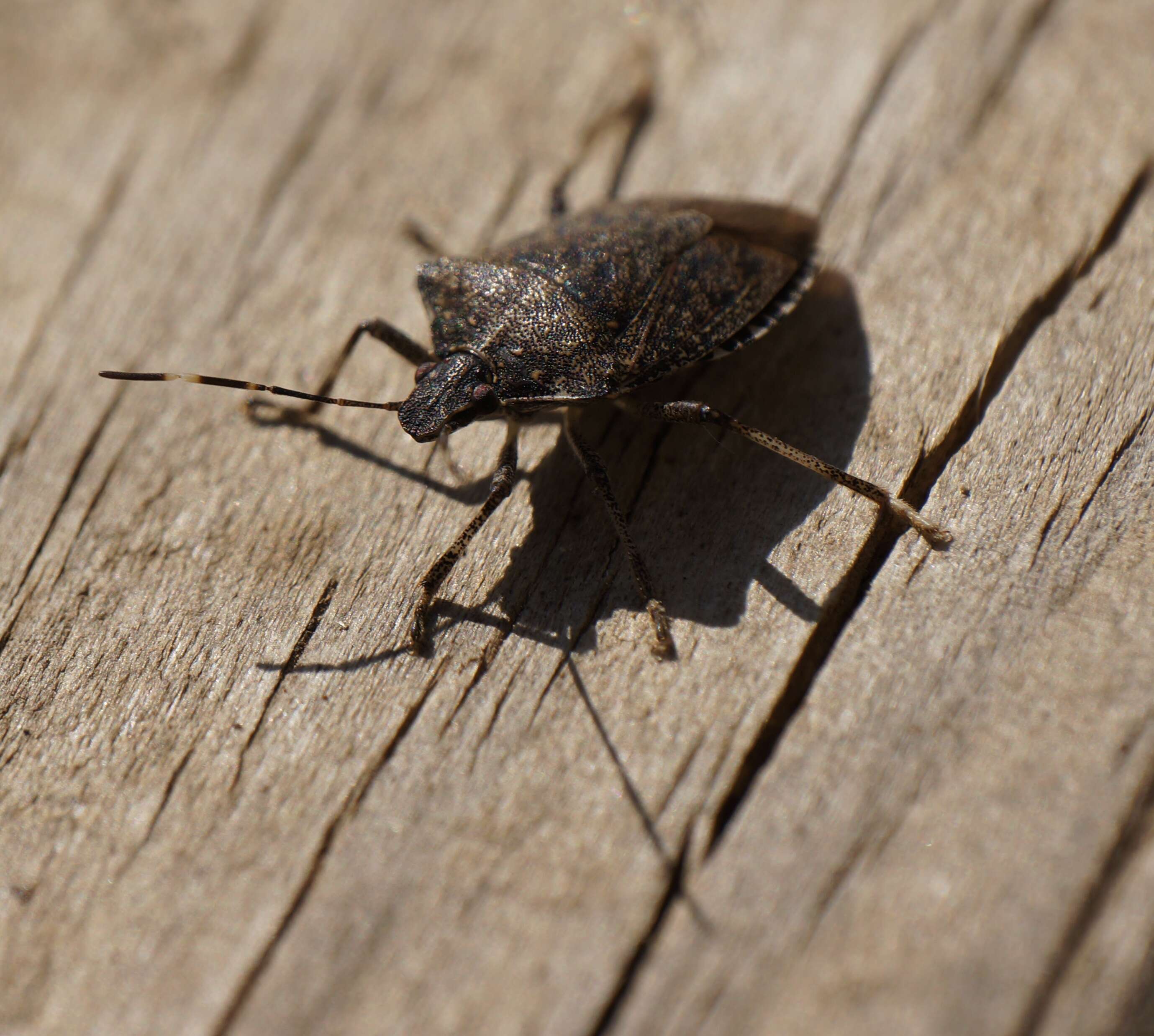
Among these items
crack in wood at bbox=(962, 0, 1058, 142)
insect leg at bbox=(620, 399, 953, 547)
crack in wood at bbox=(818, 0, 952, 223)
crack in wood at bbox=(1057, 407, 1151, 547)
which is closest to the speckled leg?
insect leg at bbox=(620, 399, 953, 547)

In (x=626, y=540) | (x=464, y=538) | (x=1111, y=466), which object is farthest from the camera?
(x=464, y=538)

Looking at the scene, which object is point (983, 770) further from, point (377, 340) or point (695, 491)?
point (377, 340)

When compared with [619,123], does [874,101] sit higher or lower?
higher

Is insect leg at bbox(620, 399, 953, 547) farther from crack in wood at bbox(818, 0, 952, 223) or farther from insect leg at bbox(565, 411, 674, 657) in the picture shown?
crack in wood at bbox(818, 0, 952, 223)

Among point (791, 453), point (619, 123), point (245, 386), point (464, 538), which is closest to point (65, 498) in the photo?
point (245, 386)

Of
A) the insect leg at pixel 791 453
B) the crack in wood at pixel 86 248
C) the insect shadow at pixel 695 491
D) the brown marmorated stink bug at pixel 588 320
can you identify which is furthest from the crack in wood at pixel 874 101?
the crack in wood at pixel 86 248

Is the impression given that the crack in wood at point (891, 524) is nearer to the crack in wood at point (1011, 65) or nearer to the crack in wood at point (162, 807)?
the crack in wood at point (1011, 65)

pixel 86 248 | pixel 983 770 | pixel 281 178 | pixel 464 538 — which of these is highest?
pixel 983 770
